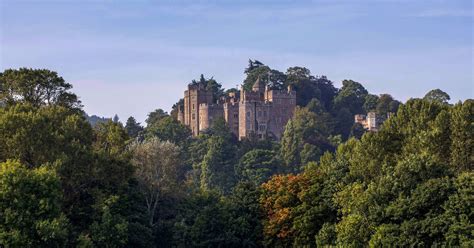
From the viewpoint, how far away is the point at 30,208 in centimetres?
3400

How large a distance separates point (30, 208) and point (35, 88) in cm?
1060

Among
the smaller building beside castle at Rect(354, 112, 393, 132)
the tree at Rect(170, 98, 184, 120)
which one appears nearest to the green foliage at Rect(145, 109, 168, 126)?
the tree at Rect(170, 98, 184, 120)

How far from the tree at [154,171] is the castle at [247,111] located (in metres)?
50.6

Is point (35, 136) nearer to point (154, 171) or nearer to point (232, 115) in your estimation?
point (154, 171)

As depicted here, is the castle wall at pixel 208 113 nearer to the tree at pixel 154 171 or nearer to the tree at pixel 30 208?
the tree at pixel 154 171

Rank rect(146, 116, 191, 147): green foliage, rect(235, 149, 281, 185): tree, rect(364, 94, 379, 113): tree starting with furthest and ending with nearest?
rect(364, 94, 379, 113): tree < rect(146, 116, 191, 147): green foliage < rect(235, 149, 281, 185): tree

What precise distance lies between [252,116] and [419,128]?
61.8m

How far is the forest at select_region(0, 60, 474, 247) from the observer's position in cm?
3378

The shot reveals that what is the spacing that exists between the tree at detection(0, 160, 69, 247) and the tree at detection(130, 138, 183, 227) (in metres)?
11.8

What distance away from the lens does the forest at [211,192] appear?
33781mm

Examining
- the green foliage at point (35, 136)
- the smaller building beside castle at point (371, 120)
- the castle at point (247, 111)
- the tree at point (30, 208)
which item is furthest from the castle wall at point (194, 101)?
the tree at point (30, 208)

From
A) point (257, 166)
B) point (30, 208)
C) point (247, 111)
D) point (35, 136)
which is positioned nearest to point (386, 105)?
point (247, 111)

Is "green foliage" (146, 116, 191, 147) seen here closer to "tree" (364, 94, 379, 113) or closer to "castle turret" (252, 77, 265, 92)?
"castle turret" (252, 77, 265, 92)

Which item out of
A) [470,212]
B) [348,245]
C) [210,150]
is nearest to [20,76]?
[348,245]
